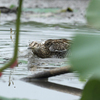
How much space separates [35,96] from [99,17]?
1.58 m

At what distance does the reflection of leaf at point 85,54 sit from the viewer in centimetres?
158

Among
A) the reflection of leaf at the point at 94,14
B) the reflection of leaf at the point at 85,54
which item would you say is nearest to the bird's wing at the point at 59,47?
the reflection of leaf at the point at 94,14

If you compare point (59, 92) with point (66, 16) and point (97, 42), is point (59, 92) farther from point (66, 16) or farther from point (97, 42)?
point (66, 16)

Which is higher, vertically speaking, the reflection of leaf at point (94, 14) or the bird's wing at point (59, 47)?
the reflection of leaf at point (94, 14)

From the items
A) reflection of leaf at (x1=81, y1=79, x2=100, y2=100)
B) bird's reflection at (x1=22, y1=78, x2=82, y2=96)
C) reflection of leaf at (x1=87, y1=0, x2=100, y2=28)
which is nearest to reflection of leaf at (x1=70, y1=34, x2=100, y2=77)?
reflection of leaf at (x1=87, y1=0, x2=100, y2=28)

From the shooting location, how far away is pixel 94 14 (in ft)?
5.93

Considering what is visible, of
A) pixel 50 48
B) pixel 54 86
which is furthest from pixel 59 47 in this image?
pixel 54 86

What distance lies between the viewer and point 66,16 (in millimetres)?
13125

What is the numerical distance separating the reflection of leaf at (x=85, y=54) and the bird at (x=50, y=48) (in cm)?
347

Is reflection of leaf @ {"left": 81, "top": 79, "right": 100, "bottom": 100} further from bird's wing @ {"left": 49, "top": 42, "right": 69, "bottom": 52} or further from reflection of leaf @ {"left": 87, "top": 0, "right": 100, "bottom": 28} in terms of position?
bird's wing @ {"left": 49, "top": 42, "right": 69, "bottom": 52}

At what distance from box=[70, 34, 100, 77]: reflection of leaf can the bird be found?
3.47 metres

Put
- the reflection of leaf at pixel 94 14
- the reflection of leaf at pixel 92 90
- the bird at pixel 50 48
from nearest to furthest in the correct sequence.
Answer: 1. the reflection of leaf at pixel 94 14
2. the reflection of leaf at pixel 92 90
3. the bird at pixel 50 48

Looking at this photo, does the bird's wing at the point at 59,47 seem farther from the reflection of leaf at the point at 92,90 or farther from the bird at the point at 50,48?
the reflection of leaf at the point at 92,90

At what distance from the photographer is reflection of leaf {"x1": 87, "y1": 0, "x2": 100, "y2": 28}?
70.2 inches
